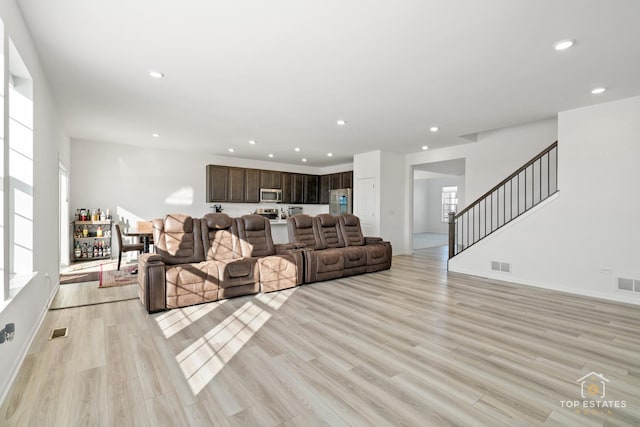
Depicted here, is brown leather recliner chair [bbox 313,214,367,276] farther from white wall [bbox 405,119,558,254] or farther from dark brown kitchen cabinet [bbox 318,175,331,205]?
dark brown kitchen cabinet [bbox 318,175,331,205]

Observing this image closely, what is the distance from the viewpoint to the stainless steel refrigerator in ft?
30.1

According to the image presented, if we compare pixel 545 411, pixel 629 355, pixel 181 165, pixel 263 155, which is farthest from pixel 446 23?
pixel 181 165

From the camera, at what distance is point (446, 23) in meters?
2.50

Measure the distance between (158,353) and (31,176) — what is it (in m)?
1.92

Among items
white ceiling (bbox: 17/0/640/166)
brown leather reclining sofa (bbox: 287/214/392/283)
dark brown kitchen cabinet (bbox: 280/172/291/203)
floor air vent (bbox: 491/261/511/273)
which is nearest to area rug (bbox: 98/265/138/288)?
white ceiling (bbox: 17/0/640/166)

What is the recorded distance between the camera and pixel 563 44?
279cm

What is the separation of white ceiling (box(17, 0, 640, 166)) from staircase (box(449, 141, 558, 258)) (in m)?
1.16

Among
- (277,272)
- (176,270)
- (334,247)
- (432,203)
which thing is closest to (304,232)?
(334,247)

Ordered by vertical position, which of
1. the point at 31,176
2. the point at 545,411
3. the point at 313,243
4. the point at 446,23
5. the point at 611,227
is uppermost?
the point at 446,23

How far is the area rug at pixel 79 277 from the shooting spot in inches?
203

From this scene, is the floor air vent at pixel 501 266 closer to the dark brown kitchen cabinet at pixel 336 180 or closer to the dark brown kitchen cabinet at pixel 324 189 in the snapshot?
the dark brown kitchen cabinet at pixel 336 180

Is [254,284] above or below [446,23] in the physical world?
below

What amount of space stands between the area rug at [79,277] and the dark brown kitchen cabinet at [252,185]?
411cm

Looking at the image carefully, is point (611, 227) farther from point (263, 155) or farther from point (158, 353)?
point (263, 155)
